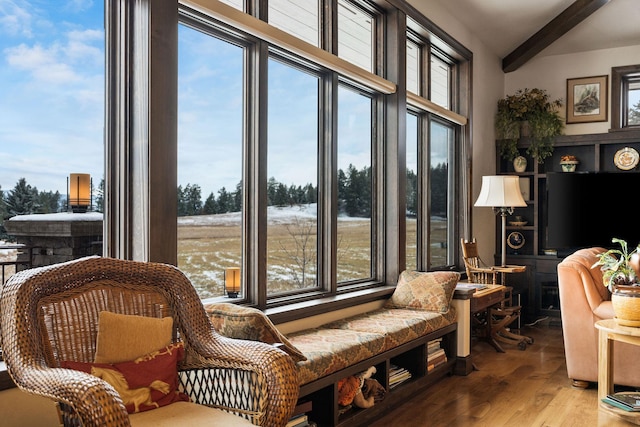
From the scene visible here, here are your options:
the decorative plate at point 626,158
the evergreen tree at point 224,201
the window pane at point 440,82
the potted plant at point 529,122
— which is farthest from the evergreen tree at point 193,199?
the decorative plate at point 626,158

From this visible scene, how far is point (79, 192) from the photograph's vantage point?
261cm

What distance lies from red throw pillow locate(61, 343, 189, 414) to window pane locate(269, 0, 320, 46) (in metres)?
2.28

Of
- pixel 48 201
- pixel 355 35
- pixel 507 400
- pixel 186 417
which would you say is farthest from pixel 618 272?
pixel 48 201

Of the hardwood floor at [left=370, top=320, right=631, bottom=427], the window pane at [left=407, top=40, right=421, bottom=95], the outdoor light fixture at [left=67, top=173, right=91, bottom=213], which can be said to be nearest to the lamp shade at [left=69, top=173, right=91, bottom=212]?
the outdoor light fixture at [left=67, top=173, right=91, bottom=213]

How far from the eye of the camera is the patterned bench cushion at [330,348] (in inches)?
118

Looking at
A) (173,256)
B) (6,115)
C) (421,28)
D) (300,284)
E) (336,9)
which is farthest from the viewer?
(421,28)

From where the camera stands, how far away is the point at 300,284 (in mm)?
4074

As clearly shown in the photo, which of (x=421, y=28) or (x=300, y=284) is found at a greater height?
(x=421, y=28)

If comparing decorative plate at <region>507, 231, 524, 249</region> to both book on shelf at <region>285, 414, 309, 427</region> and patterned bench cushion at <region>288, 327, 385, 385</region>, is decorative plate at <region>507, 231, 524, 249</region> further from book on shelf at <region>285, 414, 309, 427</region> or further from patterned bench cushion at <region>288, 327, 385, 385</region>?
book on shelf at <region>285, 414, 309, 427</region>

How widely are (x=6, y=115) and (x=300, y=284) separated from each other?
2.19m

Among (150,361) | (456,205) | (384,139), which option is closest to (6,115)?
(150,361)

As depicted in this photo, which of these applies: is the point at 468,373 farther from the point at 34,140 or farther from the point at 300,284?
the point at 34,140

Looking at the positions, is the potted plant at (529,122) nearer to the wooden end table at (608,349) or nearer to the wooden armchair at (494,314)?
the wooden armchair at (494,314)

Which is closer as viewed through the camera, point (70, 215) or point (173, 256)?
point (70, 215)
